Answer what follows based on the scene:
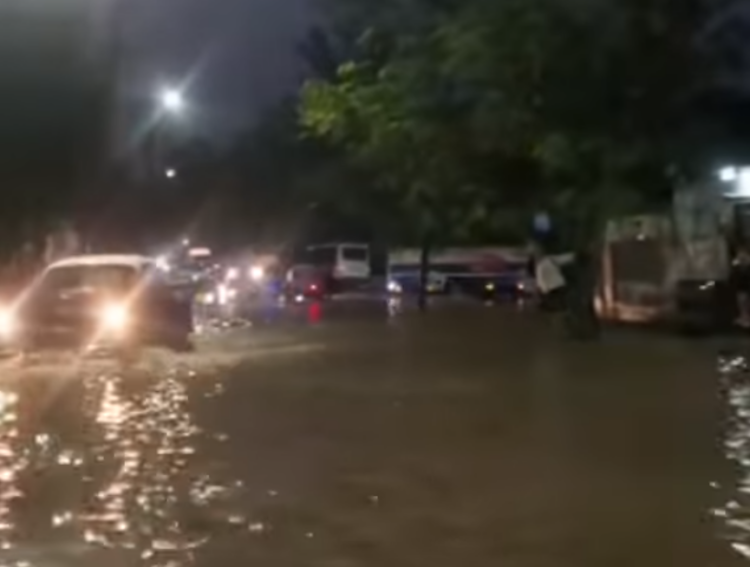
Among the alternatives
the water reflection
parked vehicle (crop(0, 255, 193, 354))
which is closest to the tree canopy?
parked vehicle (crop(0, 255, 193, 354))

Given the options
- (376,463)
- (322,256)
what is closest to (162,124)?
(322,256)

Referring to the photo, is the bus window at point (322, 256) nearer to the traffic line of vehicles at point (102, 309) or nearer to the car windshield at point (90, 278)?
the traffic line of vehicles at point (102, 309)

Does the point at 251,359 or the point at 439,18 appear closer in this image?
the point at 251,359

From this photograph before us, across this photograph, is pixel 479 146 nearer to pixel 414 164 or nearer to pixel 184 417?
pixel 414 164

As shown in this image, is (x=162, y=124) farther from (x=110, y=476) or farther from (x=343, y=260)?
(x=110, y=476)

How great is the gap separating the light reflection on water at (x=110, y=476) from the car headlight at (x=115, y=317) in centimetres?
623

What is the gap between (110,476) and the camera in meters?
13.5

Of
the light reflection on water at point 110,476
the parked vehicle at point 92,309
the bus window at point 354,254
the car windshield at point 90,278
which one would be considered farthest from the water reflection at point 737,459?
the bus window at point 354,254

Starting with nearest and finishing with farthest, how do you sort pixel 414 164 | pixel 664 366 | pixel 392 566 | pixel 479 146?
pixel 392 566 → pixel 664 366 → pixel 479 146 → pixel 414 164

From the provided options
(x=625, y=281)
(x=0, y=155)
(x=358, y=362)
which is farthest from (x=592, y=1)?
(x=0, y=155)

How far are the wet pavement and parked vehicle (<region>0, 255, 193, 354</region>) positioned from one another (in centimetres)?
111

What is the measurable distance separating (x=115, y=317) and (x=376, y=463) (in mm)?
13871

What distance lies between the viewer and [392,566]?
9758 mm

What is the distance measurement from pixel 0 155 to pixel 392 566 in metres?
28.8
